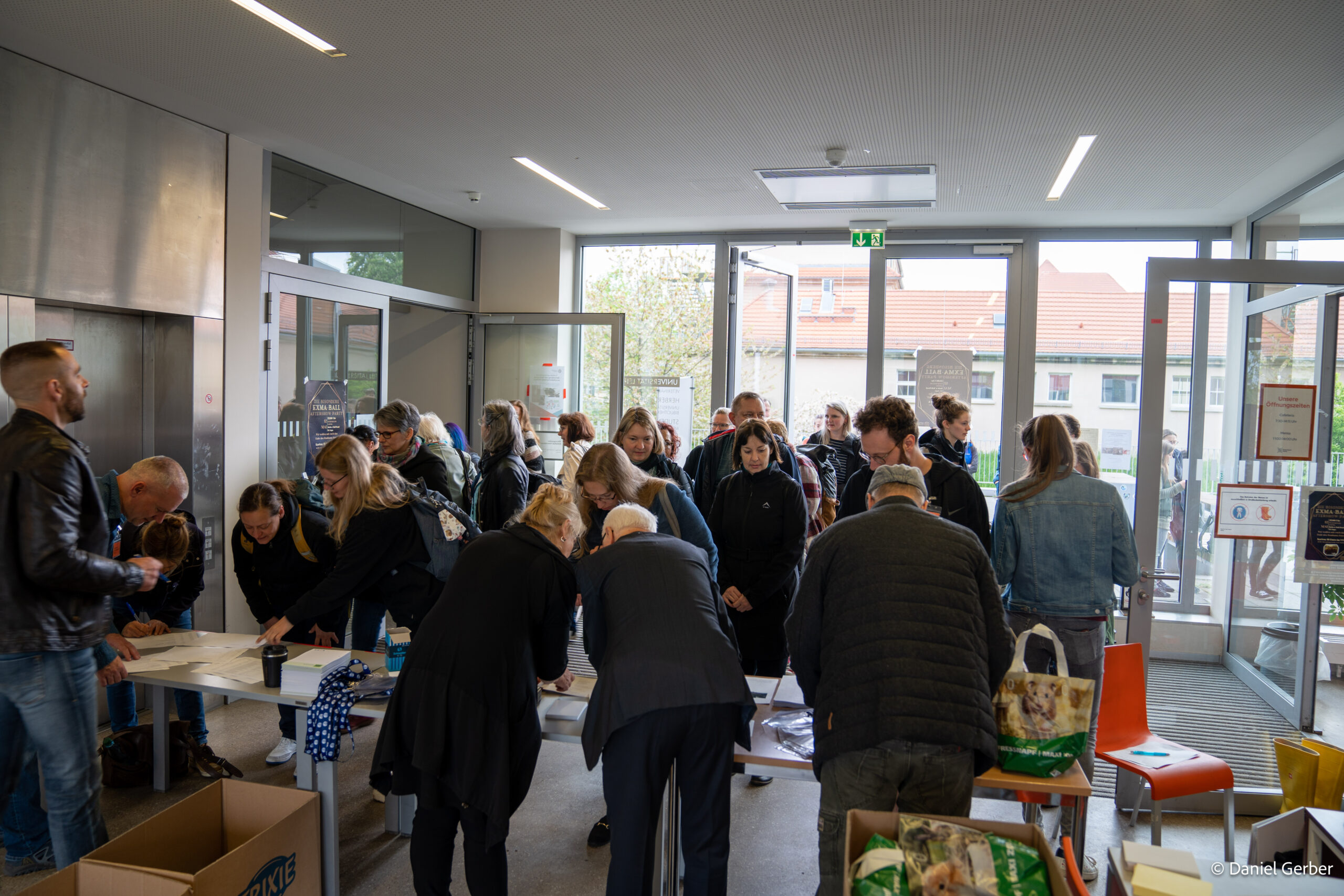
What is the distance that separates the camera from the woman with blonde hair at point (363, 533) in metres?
3.24

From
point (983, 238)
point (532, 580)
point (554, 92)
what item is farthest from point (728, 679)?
point (983, 238)

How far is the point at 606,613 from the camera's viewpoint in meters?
2.35

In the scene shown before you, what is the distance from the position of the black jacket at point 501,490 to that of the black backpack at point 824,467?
6.18 feet

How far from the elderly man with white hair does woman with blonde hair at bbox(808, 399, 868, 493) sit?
3.97m

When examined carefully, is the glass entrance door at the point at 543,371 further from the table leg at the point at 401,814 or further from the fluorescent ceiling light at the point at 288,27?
the table leg at the point at 401,814

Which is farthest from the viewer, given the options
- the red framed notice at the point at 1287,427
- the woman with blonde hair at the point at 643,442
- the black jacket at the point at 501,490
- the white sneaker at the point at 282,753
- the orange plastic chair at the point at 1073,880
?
the black jacket at the point at 501,490

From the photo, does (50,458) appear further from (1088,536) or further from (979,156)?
(979,156)

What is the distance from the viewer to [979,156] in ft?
15.9

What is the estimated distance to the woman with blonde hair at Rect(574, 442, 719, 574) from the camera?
3.09 metres

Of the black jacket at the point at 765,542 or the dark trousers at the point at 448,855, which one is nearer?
the dark trousers at the point at 448,855

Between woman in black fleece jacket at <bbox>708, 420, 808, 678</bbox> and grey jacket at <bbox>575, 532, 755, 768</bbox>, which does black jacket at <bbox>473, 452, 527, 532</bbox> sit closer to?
woman in black fleece jacket at <bbox>708, 420, 808, 678</bbox>

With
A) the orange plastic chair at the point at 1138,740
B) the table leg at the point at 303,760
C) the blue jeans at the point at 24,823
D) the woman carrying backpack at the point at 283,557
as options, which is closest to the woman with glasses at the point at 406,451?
the woman carrying backpack at the point at 283,557

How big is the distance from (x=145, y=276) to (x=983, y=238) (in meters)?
5.86

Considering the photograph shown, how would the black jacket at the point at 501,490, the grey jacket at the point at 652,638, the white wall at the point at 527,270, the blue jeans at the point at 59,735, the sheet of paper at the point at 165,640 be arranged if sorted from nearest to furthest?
1. the grey jacket at the point at 652,638
2. the blue jeans at the point at 59,735
3. the sheet of paper at the point at 165,640
4. the black jacket at the point at 501,490
5. the white wall at the point at 527,270
